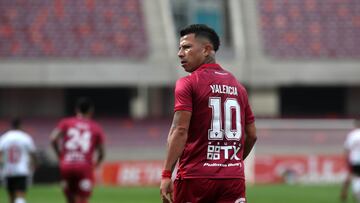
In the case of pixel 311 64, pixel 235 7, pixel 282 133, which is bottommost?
pixel 282 133

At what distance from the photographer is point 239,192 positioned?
321 inches

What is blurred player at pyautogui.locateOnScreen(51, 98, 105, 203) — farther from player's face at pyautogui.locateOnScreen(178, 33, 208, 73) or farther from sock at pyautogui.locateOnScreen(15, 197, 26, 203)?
player's face at pyautogui.locateOnScreen(178, 33, 208, 73)

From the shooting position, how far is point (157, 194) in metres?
26.2

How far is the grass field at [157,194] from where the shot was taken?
76.5ft

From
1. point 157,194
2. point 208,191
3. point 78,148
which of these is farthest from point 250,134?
point 157,194

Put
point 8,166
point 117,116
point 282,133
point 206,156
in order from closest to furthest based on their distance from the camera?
point 206,156, point 8,166, point 282,133, point 117,116

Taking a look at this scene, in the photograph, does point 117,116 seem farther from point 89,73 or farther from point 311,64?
point 311,64

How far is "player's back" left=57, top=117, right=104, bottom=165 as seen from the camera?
1584 cm

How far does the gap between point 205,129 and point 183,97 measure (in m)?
0.35

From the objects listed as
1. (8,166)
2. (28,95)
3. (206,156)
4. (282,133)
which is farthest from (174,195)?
(28,95)

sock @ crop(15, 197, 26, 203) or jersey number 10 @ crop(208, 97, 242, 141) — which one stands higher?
jersey number 10 @ crop(208, 97, 242, 141)

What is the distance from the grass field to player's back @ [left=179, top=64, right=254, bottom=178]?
14.5m

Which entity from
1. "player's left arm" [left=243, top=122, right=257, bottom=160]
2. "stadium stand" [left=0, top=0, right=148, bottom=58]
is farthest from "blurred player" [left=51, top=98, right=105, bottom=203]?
"stadium stand" [left=0, top=0, right=148, bottom=58]

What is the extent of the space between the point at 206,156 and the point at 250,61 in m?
26.9
